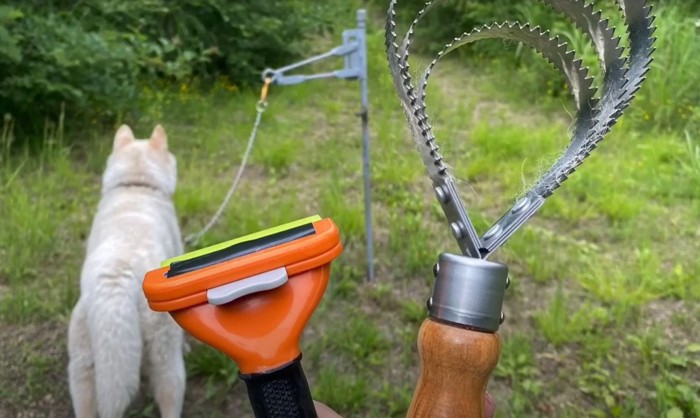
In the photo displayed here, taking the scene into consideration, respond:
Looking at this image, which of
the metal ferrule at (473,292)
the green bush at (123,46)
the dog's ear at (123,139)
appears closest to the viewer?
the metal ferrule at (473,292)

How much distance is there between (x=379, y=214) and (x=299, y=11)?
2.72 m

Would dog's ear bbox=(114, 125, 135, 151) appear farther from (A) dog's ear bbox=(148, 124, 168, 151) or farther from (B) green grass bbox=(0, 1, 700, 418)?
(B) green grass bbox=(0, 1, 700, 418)

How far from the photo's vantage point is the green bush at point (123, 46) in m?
3.93

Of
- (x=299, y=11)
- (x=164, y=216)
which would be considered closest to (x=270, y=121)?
(x=299, y=11)

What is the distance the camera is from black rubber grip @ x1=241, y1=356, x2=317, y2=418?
0.78 meters

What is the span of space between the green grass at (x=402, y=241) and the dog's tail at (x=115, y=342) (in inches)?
17.0

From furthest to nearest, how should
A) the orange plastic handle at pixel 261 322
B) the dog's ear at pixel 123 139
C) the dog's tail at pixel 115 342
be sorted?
the dog's ear at pixel 123 139, the dog's tail at pixel 115 342, the orange plastic handle at pixel 261 322

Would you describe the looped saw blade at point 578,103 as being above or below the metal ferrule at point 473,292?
above

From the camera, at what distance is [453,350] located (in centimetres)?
66

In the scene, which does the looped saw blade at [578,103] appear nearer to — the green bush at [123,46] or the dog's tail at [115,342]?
the dog's tail at [115,342]

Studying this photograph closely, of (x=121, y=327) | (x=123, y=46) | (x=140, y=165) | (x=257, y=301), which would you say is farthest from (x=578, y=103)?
(x=123, y=46)

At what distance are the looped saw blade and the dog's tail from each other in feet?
5.10

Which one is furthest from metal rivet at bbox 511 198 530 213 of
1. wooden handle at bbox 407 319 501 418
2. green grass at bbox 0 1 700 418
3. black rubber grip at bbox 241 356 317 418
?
green grass at bbox 0 1 700 418

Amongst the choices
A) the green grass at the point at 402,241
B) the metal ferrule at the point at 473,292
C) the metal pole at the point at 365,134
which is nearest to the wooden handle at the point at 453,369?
the metal ferrule at the point at 473,292
